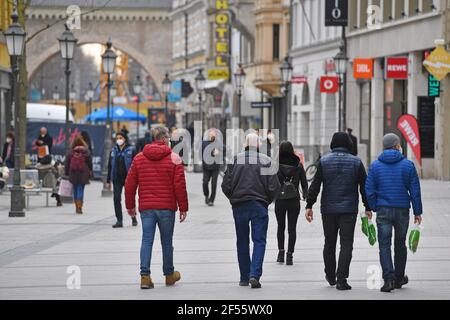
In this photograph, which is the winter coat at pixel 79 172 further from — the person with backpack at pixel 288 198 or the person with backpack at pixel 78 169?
the person with backpack at pixel 288 198

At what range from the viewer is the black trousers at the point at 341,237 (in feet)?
49.7

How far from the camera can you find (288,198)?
18047 mm

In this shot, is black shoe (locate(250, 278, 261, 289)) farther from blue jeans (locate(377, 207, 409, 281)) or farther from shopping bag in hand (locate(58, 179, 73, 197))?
shopping bag in hand (locate(58, 179, 73, 197))

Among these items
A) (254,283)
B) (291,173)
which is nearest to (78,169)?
(291,173)

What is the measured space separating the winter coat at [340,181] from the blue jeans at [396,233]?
0.25 meters

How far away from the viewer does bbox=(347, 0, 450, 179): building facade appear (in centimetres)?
4231

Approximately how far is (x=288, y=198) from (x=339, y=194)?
287cm

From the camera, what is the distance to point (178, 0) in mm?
107312

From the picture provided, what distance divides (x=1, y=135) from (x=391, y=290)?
36367mm

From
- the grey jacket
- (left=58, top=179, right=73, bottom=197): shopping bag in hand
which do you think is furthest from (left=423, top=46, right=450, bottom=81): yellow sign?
the grey jacket

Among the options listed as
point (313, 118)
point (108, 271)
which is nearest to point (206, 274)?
point (108, 271)

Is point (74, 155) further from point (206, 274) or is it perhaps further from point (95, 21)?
point (95, 21)

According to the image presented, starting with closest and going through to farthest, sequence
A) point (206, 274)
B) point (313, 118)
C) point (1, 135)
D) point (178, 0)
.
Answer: point (206, 274), point (1, 135), point (313, 118), point (178, 0)

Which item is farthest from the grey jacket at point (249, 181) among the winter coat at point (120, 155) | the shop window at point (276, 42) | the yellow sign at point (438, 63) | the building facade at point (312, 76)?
the shop window at point (276, 42)
